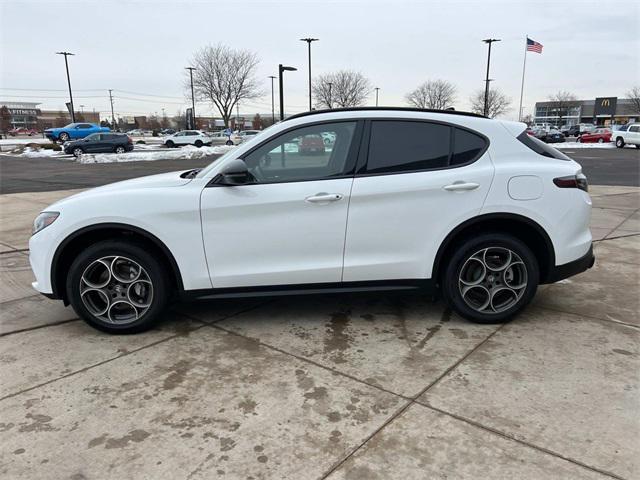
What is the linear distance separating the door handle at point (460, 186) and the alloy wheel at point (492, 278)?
0.51 m

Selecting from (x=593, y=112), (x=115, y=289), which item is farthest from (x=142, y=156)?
(x=593, y=112)

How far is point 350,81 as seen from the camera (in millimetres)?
62281

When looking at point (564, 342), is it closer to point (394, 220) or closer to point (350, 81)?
point (394, 220)

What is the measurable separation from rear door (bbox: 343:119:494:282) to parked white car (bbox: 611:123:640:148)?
37.6m

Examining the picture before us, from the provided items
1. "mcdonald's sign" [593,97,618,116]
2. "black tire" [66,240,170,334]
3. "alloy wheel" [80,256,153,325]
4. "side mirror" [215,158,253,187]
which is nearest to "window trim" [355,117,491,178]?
"side mirror" [215,158,253,187]

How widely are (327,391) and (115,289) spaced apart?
189 cm

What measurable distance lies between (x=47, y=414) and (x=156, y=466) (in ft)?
2.94

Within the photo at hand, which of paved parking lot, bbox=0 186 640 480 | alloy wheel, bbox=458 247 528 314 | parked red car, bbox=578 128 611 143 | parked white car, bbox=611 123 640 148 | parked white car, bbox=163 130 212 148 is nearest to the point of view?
paved parking lot, bbox=0 186 640 480

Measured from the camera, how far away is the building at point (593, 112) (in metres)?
98.9

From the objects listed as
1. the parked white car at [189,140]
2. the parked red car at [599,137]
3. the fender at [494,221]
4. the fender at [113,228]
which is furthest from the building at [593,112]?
the fender at [113,228]

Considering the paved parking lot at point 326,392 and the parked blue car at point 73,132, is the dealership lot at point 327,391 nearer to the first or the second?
the paved parking lot at point 326,392

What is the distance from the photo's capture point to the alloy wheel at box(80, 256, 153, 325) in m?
3.69

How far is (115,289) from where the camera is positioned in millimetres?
3744

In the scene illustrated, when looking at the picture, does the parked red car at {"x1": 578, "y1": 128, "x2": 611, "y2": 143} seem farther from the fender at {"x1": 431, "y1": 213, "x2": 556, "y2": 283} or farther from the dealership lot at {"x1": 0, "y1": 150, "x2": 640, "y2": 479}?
the fender at {"x1": 431, "y1": 213, "x2": 556, "y2": 283}
